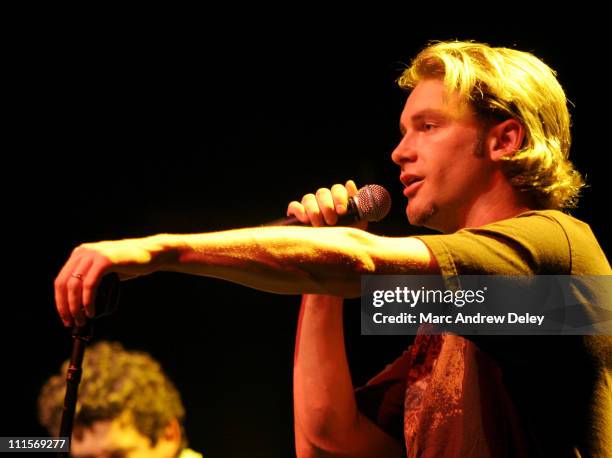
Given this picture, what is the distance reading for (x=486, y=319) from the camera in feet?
3.87

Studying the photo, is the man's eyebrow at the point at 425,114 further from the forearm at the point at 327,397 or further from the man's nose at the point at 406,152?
the forearm at the point at 327,397

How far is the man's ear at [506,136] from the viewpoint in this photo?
159 cm

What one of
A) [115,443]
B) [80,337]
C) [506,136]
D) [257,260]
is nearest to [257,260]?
[257,260]

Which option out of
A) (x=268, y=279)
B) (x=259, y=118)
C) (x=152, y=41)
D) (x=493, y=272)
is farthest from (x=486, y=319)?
(x=152, y=41)

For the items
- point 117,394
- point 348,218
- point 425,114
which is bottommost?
point 117,394

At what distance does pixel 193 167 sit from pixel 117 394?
3.85 feet

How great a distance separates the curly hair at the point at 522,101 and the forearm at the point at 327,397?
57cm

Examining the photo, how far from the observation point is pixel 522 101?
161cm

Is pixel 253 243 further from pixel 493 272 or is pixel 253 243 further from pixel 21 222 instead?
pixel 21 222

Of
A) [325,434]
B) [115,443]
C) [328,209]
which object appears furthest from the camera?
[115,443]

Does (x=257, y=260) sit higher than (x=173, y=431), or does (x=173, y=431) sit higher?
(x=257, y=260)

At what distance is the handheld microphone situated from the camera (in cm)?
159

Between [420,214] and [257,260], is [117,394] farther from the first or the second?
[257,260]

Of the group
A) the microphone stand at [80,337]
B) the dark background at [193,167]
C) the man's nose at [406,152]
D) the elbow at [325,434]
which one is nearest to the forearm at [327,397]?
the elbow at [325,434]
